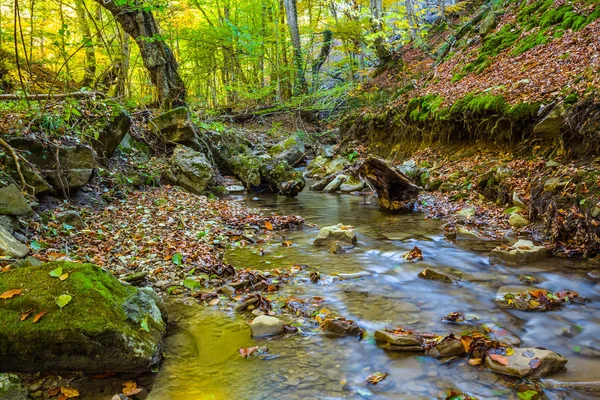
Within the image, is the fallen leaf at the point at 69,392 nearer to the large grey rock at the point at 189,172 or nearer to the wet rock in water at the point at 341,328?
the wet rock in water at the point at 341,328

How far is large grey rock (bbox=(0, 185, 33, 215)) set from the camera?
504 cm

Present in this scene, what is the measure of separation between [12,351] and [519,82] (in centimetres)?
1039

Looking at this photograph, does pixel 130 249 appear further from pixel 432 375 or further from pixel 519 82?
pixel 519 82

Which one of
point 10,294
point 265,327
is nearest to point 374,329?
point 265,327

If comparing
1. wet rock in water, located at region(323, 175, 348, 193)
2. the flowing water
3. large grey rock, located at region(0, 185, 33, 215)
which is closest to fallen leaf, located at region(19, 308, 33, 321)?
the flowing water

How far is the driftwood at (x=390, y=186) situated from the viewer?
355 inches

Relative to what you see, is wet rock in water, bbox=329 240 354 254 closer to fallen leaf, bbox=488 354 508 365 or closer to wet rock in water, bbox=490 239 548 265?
wet rock in water, bbox=490 239 548 265

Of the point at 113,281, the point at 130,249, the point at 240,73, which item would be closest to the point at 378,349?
the point at 113,281

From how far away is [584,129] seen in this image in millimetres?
6379

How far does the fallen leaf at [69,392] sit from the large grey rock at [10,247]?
2.25 m

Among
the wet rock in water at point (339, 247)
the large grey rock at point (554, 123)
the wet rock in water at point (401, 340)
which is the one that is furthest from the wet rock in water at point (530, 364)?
the large grey rock at point (554, 123)

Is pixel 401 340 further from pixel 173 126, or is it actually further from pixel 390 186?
pixel 173 126

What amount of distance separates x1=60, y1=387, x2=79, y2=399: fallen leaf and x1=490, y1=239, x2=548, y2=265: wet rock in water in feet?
17.4

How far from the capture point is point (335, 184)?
12.7 meters
